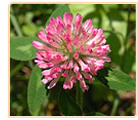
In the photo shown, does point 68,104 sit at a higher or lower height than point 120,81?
lower

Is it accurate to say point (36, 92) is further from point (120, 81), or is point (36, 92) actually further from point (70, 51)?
point (120, 81)

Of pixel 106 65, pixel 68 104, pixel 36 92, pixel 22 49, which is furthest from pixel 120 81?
pixel 106 65

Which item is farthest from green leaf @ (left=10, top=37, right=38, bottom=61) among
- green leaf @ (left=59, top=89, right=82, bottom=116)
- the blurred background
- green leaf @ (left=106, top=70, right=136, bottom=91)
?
the blurred background

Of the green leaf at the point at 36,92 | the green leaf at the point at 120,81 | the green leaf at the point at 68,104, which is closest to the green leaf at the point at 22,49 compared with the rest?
the green leaf at the point at 36,92

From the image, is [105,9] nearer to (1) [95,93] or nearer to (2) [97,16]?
(2) [97,16]

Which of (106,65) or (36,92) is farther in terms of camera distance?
(106,65)

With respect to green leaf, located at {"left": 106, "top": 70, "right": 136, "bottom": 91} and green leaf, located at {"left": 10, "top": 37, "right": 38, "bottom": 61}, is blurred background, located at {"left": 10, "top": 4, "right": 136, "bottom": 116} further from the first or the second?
green leaf, located at {"left": 106, "top": 70, "right": 136, "bottom": 91}

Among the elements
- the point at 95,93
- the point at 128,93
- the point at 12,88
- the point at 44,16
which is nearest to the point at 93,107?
the point at 95,93

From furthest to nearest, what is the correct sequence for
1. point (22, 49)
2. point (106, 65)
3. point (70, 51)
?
point (106, 65) < point (22, 49) < point (70, 51)
